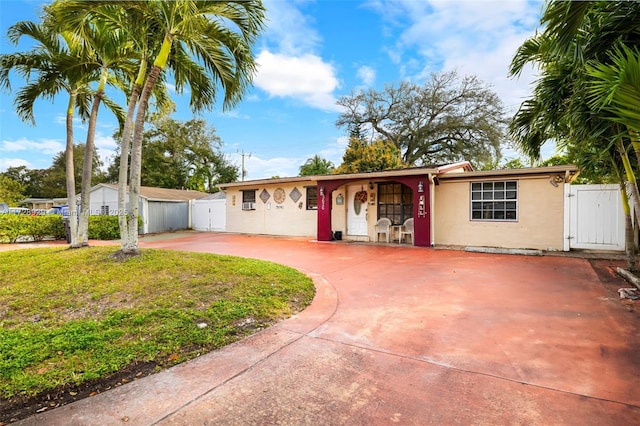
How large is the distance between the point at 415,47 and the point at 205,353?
1482cm

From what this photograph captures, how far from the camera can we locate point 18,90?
7.65 meters

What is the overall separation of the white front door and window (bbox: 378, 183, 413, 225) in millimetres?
688

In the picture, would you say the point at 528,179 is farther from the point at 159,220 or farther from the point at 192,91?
the point at 159,220

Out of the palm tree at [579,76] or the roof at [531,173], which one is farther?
the roof at [531,173]

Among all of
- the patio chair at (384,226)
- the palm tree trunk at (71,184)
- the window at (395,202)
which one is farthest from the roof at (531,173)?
the palm tree trunk at (71,184)

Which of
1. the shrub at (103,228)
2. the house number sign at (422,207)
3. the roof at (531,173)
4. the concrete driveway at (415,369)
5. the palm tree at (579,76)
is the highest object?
the palm tree at (579,76)

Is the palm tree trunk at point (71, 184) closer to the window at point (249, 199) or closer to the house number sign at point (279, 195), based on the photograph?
the house number sign at point (279, 195)

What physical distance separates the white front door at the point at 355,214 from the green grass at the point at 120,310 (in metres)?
6.50

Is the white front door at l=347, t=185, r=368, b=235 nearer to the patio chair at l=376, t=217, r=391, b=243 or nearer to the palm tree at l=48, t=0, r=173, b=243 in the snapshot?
the patio chair at l=376, t=217, r=391, b=243

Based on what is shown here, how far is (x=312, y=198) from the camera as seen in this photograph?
14.1m

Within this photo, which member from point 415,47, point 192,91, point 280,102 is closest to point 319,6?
point 192,91

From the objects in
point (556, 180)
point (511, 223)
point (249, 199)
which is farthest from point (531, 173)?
point (249, 199)

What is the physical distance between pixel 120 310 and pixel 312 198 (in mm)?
10684

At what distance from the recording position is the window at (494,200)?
9.76m
